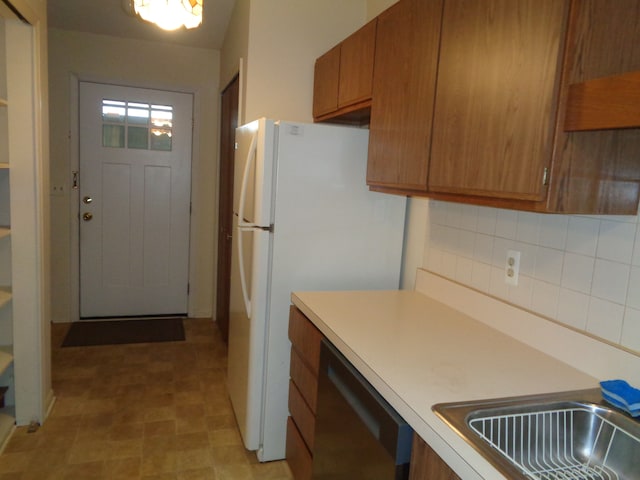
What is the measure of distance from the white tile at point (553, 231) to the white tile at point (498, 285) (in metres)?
0.21

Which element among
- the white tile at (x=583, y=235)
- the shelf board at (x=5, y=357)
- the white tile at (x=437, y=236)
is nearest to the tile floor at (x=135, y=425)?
the shelf board at (x=5, y=357)

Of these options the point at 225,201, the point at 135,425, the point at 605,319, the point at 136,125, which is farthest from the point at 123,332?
the point at 605,319

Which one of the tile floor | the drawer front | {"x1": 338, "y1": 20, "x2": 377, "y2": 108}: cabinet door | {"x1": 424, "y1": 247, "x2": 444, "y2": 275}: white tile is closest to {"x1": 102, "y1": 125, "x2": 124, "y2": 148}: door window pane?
the tile floor

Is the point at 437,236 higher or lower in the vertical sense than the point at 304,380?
higher

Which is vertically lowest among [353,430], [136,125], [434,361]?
[353,430]

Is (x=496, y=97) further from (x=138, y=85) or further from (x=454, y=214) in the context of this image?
(x=138, y=85)

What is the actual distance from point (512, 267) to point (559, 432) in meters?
0.60

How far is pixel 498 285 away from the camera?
5.38ft

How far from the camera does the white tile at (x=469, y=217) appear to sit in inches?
69.7

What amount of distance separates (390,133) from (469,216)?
45 centimetres

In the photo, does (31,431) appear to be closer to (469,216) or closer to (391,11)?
(469,216)

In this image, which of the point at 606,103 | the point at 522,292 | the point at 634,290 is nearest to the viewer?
the point at 606,103

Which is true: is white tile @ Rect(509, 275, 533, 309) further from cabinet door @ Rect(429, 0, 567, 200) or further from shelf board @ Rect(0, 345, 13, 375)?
shelf board @ Rect(0, 345, 13, 375)

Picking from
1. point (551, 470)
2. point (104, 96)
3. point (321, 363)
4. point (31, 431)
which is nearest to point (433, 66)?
point (321, 363)
